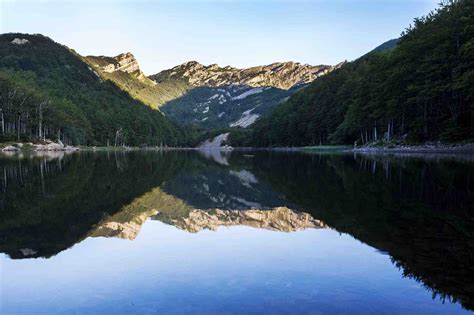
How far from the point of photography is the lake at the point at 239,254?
266 inches

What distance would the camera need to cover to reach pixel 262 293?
7109mm

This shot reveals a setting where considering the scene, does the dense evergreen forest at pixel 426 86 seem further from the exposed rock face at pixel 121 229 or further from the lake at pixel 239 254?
the exposed rock face at pixel 121 229

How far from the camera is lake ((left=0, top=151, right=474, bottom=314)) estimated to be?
6.75 meters

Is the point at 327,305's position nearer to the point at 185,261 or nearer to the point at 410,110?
the point at 185,261

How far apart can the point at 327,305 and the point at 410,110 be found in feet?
262

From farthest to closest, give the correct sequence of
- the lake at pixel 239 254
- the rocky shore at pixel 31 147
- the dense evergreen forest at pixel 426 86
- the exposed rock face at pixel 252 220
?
the rocky shore at pixel 31 147 < the dense evergreen forest at pixel 426 86 < the exposed rock face at pixel 252 220 < the lake at pixel 239 254

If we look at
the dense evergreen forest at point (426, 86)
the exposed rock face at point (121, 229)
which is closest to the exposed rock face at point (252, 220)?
the exposed rock face at point (121, 229)

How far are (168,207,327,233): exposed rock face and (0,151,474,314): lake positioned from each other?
0.13 feet

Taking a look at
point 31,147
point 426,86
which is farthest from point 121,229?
point 31,147

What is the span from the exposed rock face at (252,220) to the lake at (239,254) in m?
0.04

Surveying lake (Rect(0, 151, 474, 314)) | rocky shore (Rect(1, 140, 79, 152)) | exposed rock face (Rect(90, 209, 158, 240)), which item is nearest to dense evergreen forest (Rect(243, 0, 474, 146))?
lake (Rect(0, 151, 474, 314))

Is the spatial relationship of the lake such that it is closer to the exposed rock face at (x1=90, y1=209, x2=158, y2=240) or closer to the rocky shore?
the exposed rock face at (x1=90, y1=209, x2=158, y2=240)

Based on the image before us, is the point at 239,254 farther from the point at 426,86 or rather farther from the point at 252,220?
the point at 426,86

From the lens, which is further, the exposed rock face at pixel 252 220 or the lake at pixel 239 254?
the exposed rock face at pixel 252 220
